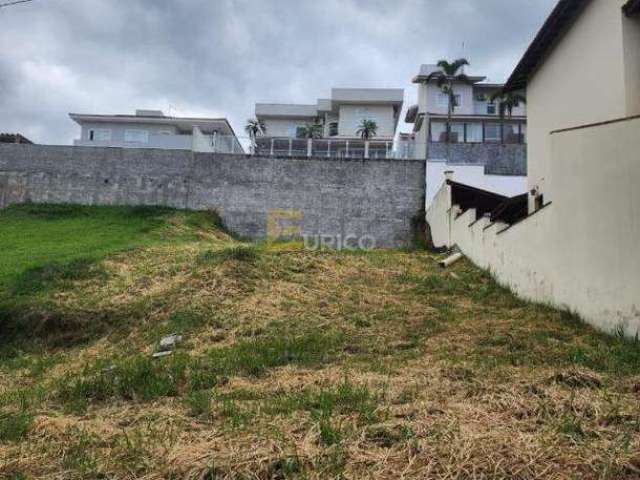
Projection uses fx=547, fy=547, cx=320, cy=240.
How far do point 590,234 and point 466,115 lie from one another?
31.1 meters

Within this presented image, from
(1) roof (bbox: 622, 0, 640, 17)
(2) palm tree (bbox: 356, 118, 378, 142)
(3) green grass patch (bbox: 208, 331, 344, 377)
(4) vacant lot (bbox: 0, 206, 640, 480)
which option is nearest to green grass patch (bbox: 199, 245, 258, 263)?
(4) vacant lot (bbox: 0, 206, 640, 480)

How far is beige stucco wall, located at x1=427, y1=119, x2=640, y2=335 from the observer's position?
6.09 m

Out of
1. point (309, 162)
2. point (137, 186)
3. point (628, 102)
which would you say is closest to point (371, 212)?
point (309, 162)

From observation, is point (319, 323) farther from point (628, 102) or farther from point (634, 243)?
point (628, 102)

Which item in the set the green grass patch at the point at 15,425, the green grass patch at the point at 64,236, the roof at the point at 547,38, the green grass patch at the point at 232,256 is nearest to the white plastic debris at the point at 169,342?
the green grass patch at the point at 15,425

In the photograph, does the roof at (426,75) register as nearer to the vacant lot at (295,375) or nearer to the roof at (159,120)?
the roof at (159,120)

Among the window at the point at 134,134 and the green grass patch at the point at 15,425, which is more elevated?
the window at the point at 134,134

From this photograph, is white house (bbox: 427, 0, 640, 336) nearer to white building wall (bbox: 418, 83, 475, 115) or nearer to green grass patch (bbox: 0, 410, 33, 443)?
green grass patch (bbox: 0, 410, 33, 443)

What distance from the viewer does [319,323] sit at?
8227mm

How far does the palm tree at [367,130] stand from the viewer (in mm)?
38906

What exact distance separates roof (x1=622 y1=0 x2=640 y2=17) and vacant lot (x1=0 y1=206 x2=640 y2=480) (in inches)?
187

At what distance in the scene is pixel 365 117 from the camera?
41.5m

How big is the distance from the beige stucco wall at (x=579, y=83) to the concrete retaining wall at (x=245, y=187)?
8516 mm

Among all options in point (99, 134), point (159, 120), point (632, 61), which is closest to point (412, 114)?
point (159, 120)
